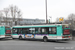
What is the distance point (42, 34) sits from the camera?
17.6 metres

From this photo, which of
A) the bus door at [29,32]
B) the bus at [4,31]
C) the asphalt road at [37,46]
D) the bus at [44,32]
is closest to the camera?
the asphalt road at [37,46]

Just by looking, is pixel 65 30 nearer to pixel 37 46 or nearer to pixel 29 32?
pixel 37 46

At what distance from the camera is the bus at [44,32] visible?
15922mm

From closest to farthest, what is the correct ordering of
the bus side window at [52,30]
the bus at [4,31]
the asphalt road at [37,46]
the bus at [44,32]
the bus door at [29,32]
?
the asphalt road at [37,46]
the bus at [44,32]
the bus side window at [52,30]
the bus door at [29,32]
the bus at [4,31]

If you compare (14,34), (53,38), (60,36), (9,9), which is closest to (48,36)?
(53,38)

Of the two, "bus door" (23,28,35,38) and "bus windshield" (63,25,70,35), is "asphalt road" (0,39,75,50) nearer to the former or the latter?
"bus windshield" (63,25,70,35)

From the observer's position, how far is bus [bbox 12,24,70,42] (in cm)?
1592

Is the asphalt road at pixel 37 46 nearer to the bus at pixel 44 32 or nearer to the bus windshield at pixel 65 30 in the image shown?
the bus at pixel 44 32

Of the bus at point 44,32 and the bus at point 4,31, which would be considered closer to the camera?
the bus at point 44,32

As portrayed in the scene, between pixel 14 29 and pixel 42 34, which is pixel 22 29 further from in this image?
pixel 42 34

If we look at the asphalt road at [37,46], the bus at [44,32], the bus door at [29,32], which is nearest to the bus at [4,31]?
the bus at [44,32]

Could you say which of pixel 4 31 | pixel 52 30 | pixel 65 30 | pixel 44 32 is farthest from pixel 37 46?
pixel 4 31

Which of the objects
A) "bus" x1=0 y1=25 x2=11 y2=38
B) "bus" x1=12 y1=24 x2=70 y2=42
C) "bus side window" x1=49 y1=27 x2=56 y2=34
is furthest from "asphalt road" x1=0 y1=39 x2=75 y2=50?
"bus" x1=0 y1=25 x2=11 y2=38

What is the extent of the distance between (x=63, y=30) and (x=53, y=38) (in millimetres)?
1861
